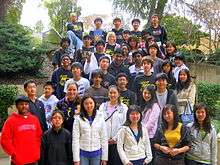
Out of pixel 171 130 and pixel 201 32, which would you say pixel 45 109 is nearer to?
pixel 171 130

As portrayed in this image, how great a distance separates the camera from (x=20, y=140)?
5988mm

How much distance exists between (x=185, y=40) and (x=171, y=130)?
1286 cm

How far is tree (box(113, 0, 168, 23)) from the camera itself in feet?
66.6

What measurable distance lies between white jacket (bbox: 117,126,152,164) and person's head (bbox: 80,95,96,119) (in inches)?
20.0

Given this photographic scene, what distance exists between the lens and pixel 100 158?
20.8 feet

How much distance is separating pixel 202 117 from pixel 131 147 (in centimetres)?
112

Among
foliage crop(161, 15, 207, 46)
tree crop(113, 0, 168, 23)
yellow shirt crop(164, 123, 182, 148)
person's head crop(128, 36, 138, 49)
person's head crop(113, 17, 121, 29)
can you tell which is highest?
tree crop(113, 0, 168, 23)

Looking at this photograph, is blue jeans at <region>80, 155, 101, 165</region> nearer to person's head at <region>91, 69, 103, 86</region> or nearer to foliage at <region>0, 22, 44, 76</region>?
person's head at <region>91, 69, 103, 86</region>

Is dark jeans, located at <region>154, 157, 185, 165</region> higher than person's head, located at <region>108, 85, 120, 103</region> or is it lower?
lower

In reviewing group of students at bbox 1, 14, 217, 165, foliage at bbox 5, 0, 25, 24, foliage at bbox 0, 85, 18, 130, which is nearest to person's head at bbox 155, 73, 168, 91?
group of students at bbox 1, 14, 217, 165

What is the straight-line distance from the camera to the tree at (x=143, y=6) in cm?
2031

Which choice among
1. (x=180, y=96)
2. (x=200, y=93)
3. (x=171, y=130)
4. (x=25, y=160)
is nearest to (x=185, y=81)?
(x=180, y=96)

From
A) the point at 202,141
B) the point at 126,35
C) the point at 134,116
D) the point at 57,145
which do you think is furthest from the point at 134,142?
the point at 126,35

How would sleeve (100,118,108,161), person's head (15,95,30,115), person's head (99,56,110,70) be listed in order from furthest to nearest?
person's head (99,56,110,70) < sleeve (100,118,108,161) < person's head (15,95,30,115)
